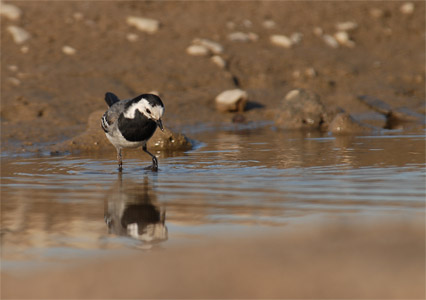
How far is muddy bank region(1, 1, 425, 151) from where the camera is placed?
13297 mm

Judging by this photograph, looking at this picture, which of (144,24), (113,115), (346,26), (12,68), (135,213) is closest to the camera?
(135,213)

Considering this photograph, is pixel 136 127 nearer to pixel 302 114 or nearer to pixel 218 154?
pixel 218 154

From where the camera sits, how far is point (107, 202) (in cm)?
617

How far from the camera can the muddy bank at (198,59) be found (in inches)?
523

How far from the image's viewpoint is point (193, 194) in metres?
6.46

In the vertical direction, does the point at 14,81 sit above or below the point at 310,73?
below

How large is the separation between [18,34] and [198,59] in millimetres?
3685

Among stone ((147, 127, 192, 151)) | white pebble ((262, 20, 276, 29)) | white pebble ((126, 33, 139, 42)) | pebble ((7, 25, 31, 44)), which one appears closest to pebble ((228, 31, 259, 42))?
white pebble ((262, 20, 276, 29))

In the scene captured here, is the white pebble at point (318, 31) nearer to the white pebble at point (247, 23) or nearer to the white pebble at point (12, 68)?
the white pebble at point (247, 23)

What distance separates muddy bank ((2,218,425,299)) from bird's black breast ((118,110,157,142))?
3642 millimetres

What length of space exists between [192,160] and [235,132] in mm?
3527

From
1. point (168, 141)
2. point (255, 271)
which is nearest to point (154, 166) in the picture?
point (168, 141)

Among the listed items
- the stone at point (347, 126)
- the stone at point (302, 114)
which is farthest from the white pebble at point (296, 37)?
the stone at point (347, 126)

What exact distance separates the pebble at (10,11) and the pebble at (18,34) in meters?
0.35
